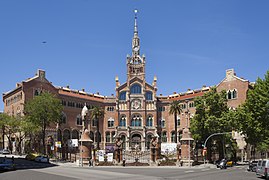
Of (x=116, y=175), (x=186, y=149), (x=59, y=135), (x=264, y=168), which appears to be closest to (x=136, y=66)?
(x=59, y=135)

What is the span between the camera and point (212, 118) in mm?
54938

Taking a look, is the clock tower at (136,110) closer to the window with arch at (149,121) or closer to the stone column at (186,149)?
the window with arch at (149,121)

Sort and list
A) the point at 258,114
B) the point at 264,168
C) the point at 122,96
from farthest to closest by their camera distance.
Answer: the point at 122,96
the point at 258,114
the point at 264,168

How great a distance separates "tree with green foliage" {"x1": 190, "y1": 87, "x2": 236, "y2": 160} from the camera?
55.2 m

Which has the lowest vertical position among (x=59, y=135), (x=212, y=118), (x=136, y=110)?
(x=59, y=135)

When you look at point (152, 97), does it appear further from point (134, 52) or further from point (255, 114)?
point (255, 114)

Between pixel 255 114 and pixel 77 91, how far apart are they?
5396 centimetres

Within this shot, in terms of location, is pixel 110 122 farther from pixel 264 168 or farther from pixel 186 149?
pixel 264 168

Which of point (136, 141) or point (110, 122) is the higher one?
point (110, 122)

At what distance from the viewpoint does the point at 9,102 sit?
274 ft

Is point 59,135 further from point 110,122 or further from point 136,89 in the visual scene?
point 136,89

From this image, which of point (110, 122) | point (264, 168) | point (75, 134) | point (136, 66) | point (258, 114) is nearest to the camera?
point (264, 168)

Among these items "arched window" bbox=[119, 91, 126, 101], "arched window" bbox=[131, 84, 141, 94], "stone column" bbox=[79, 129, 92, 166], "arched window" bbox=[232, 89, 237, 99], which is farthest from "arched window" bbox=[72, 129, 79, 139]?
"arched window" bbox=[232, 89, 237, 99]

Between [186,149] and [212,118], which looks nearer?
[186,149]
